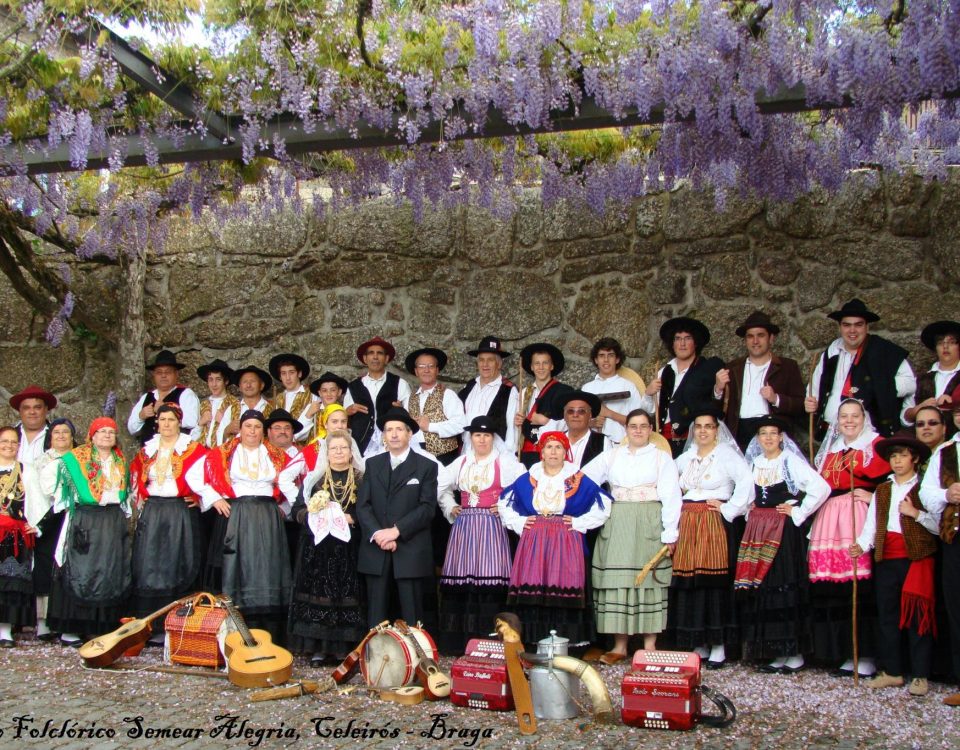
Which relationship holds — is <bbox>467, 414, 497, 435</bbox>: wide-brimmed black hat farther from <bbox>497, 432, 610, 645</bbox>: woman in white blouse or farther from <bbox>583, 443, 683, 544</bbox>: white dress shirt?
<bbox>583, 443, 683, 544</bbox>: white dress shirt

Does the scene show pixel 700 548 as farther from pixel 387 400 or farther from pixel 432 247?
pixel 432 247

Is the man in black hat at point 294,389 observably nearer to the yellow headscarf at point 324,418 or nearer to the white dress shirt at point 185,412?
the yellow headscarf at point 324,418

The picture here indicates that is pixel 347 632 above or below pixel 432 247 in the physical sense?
below

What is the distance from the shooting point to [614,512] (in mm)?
6113

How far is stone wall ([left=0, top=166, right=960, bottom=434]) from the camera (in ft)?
23.1

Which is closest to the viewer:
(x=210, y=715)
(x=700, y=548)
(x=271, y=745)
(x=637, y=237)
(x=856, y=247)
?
(x=271, y=745)

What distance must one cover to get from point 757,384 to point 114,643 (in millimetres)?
3602

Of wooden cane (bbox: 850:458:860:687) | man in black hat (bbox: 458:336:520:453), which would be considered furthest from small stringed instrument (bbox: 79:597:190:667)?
wooden cane (bbox: 850:458:860:687)

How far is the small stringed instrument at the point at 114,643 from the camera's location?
5711mm

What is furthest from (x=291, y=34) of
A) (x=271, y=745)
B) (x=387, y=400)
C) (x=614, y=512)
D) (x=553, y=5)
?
(x=271, y=745)

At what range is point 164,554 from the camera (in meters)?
6.45

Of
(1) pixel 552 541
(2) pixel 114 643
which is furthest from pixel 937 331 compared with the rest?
(2) pixel 114 643

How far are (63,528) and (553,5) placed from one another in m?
3.74

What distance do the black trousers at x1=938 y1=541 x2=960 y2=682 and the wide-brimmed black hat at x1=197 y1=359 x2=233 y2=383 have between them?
14.6 feet
